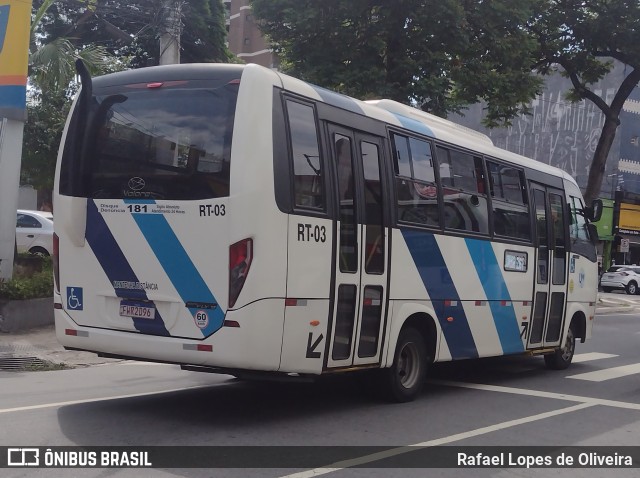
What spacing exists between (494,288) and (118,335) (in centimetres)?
536

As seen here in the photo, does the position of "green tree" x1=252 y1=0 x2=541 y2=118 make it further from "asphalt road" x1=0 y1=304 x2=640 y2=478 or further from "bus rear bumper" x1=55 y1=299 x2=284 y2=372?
"bus rear bumper" x1=55 y1=299 x2=284 y2=372

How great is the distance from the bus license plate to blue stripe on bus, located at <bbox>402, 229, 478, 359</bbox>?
295 centimetres

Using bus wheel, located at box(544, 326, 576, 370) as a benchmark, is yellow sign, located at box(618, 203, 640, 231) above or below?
above

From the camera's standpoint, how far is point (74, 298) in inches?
305

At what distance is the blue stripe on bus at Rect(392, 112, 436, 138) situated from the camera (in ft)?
30.2

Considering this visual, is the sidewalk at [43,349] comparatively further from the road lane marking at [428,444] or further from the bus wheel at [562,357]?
the bus wheel at [562,357]

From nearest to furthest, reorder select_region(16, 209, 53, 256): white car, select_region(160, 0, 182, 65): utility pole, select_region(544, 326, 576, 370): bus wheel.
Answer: select_region(544, 326, 576, 370): bus wheel → select_region(160, 0, 182, 65): utility pole → select_region(16, 209, 53, 256): white car

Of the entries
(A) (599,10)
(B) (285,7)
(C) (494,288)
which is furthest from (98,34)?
(C) (494,288)

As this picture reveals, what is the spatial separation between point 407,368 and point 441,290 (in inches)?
40.4

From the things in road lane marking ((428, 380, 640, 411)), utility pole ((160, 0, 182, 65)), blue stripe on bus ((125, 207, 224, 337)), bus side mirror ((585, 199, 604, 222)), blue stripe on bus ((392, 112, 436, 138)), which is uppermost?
utility pole ((160, 0, 182, 65))

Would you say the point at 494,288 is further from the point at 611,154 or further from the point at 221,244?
the point at 611,154

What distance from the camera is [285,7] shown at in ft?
68.0

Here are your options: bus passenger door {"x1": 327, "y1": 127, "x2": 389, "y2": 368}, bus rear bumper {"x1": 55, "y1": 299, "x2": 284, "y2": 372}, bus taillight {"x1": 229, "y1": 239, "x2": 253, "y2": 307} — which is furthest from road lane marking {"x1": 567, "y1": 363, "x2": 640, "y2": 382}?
bus taillight {"x1": 229, "y1": 239, "x2": 253, "y2": 307}

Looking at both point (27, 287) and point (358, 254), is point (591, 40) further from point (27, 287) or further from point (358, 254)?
point (358, 254)
